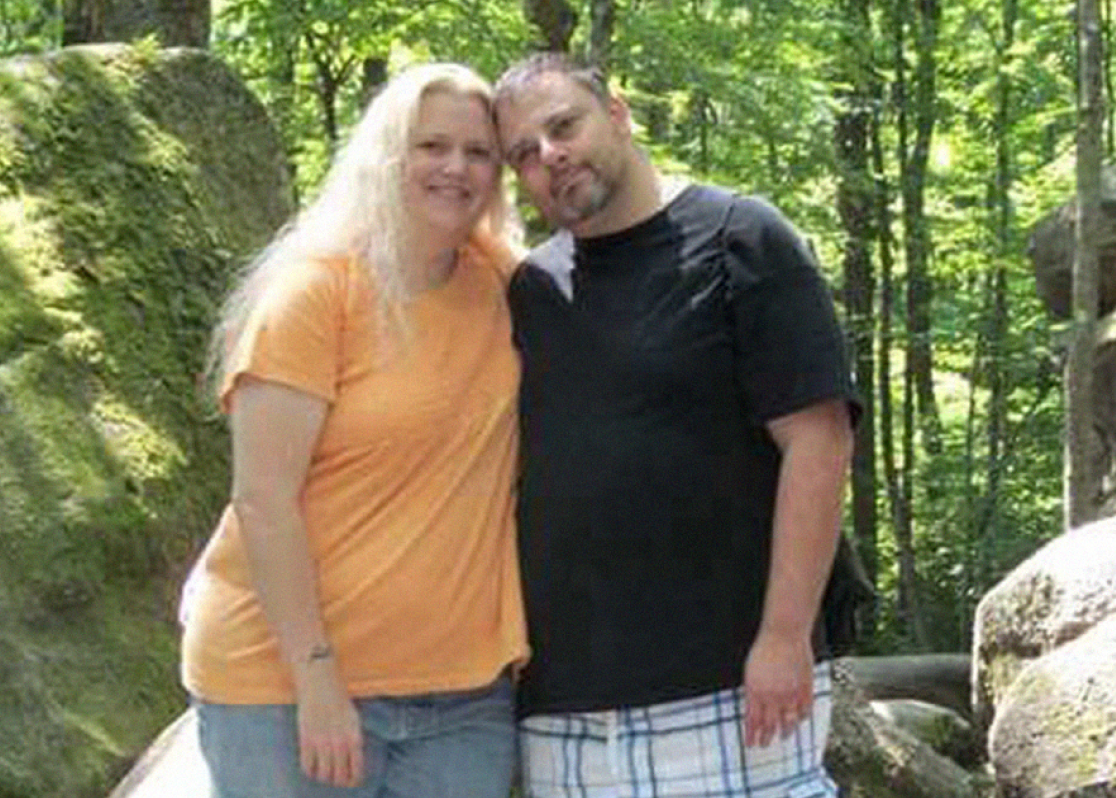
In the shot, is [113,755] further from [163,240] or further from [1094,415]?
[1094,415]

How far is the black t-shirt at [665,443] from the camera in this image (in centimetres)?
292

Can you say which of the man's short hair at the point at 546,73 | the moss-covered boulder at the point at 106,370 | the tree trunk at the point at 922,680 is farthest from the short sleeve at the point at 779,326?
the tree trunk at the point at 922,680

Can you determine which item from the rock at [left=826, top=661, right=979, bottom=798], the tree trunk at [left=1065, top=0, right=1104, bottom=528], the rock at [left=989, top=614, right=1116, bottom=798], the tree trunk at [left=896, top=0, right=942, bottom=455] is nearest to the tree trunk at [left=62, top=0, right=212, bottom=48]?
the rock at [left=826, top=661, right=979, bottom=798]

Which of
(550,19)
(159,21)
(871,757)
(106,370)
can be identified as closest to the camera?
(106,370)

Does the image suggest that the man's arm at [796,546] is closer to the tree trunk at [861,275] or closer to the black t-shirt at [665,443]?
the black t-shirt at [665,443]

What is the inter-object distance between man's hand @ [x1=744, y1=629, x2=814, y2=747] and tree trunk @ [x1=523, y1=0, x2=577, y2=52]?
959cm

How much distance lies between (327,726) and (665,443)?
753 mm

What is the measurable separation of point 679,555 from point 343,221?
0.83 metres

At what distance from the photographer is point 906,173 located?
20000 millimetres

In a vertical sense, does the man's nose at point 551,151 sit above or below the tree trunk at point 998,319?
above

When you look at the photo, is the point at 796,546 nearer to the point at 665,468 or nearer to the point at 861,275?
the point at 665,468

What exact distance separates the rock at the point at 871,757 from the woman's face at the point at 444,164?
300 cm

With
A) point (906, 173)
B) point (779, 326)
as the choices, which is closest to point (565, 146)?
point (779, 326)

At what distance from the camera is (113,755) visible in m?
4.46
